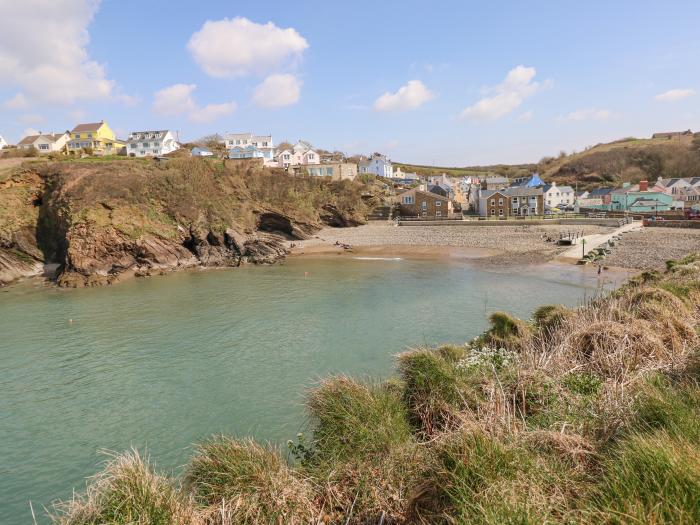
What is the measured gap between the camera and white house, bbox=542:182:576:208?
8229cm

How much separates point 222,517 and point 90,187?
51.6 m

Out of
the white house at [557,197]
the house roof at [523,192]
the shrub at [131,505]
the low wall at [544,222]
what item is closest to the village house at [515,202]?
the house roof at [523,192]

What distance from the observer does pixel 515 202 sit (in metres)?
72.0

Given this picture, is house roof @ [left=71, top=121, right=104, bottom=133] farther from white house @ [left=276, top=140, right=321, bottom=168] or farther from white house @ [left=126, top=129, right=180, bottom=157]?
white house @ [left=276, top=140, right=321, bottom=168]

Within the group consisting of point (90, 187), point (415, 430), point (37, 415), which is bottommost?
point (37, 415)

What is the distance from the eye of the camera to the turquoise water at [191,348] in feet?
41.8

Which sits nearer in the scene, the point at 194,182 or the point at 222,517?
the point at 222,517

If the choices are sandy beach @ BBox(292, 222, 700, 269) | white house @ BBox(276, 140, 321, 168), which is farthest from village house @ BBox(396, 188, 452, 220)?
white house @ BBox(276, 140, 321, 168)

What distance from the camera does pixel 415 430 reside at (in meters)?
7.69

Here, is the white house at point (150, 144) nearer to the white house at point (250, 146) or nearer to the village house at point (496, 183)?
the white house at point (250, 146)

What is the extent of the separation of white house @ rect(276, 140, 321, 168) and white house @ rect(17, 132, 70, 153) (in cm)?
4564

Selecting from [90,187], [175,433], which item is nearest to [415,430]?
[175,433]

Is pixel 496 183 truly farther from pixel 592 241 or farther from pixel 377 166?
pixel 592 241

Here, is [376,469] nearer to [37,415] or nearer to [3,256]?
[37,415]
